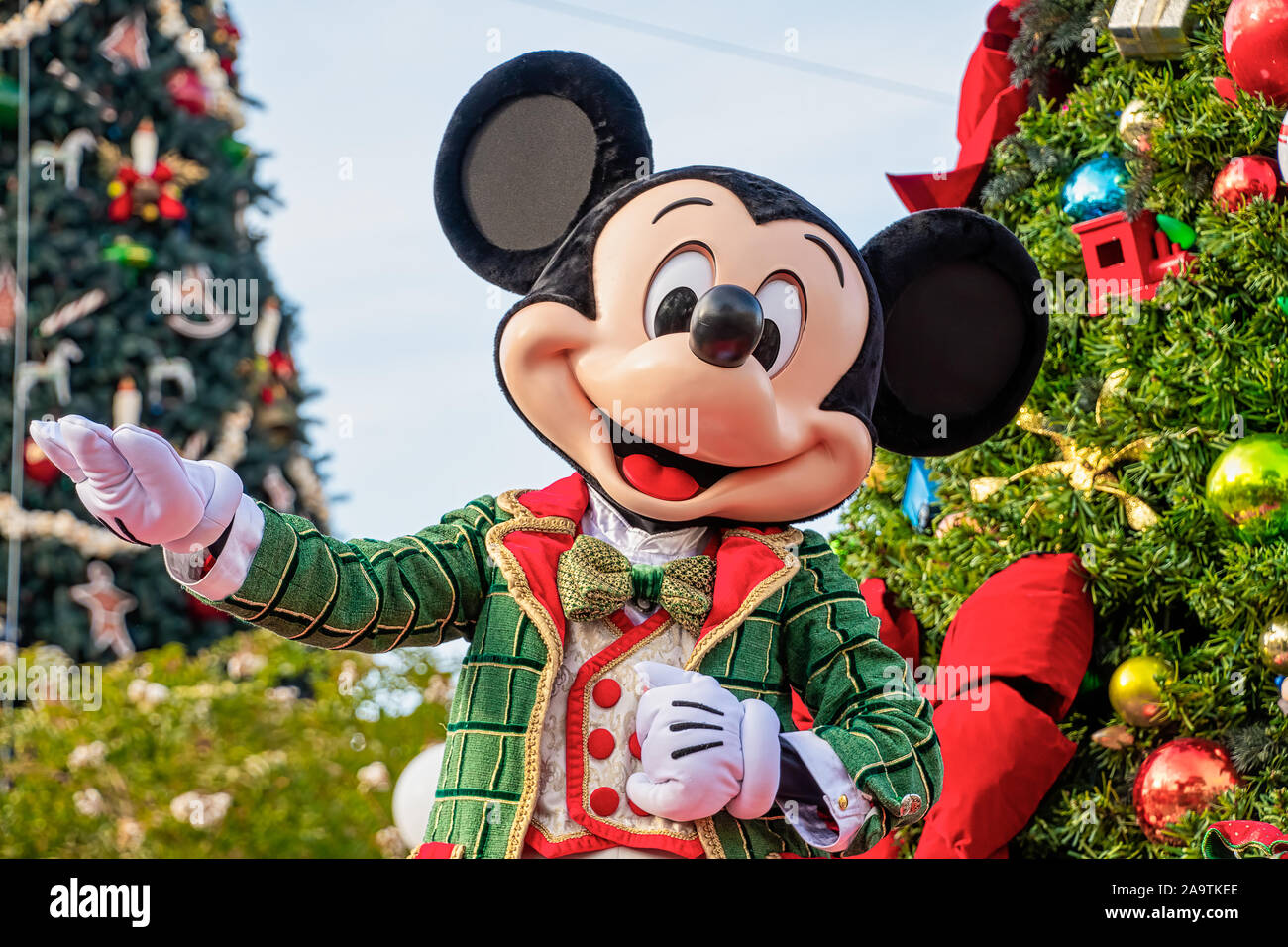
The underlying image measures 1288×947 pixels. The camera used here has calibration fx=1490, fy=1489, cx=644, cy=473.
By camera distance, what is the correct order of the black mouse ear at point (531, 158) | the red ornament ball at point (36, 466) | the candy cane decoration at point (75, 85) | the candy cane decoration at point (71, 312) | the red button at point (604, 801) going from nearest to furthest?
the red button at point (604, 801), the black mouse ear at point (531, 158), the red ornament ball at point (36, 466), the candy cane decoration at point (71, 312), the candy cane decoration at point (75, 85)

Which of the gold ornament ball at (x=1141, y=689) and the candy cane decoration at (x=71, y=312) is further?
the candy cane decoration at (x=71, y=312)

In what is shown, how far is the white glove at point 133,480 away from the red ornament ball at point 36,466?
13.2ft

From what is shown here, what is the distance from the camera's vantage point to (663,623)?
7.20ft

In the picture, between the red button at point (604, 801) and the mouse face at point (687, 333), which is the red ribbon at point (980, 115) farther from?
the red button at point (604, 801)

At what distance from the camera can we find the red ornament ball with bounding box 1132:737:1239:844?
2586 mm

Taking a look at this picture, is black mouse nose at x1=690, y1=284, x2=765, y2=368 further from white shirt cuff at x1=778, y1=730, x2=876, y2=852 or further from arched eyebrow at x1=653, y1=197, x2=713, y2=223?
white shirt cuff at x1=778, y1=730, x2=876, y2=852

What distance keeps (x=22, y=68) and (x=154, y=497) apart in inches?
182

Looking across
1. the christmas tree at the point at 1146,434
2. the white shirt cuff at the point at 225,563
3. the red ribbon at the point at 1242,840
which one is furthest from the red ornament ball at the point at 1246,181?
the white shirt cuff at the point at 225,563

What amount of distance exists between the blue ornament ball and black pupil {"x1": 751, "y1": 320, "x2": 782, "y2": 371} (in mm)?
1096

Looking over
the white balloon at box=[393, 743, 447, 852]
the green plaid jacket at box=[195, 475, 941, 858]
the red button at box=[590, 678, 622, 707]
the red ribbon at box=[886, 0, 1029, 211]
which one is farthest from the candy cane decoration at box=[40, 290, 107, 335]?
the red button at box=[590, 678, 622, 707]

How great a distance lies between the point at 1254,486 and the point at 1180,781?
529 mm

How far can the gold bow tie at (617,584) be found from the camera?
2.15 meters
